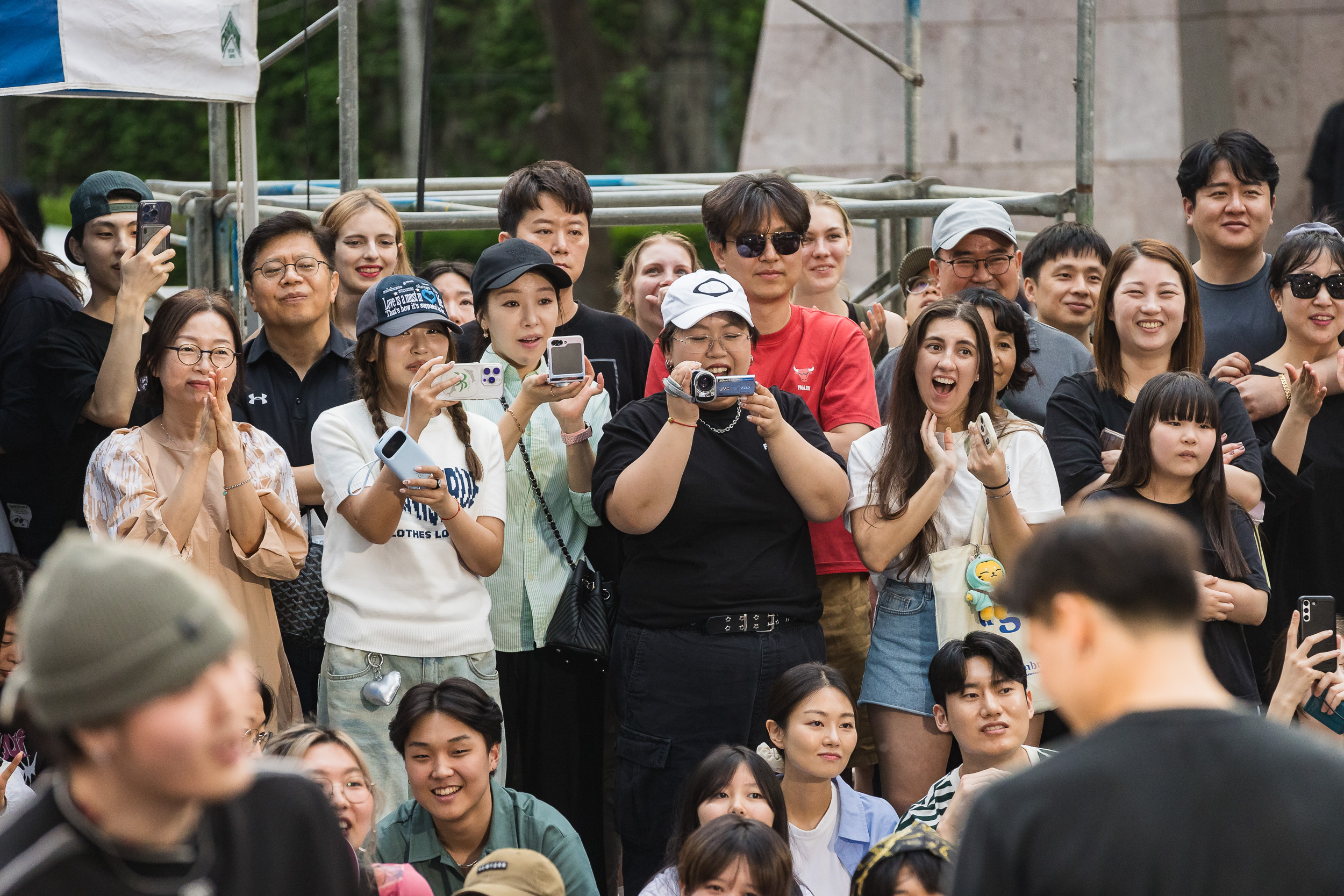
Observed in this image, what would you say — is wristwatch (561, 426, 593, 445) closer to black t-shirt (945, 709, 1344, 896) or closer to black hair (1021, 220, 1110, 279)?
black hair (1021, 220, 1110, 279)

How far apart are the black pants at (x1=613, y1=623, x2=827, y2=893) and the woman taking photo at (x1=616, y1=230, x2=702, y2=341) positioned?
1597mm

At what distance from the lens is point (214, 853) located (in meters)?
1.93

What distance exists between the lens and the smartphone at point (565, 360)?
13.6 ft

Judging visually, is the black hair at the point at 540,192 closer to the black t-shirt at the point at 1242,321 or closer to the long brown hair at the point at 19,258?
the long brown hair at the point at 19,258

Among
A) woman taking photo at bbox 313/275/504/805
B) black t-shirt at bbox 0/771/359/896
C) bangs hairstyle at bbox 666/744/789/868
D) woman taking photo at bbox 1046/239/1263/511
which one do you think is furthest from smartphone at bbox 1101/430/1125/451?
black t-shirt at bbox 0/771/359/896

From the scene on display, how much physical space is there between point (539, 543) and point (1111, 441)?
1.76m

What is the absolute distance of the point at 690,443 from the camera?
3.93 metres

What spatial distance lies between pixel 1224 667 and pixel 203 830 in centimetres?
304

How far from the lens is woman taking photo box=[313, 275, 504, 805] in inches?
156

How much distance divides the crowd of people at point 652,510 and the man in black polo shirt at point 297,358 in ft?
0.04

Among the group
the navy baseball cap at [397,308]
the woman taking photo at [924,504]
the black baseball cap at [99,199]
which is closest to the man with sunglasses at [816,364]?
the woman taking photo at [924,504]

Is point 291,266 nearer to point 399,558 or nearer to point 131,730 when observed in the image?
point 399,558

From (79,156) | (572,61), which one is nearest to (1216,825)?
(572,61)

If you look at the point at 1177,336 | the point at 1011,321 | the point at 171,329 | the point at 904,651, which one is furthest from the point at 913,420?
the point at 171,329
